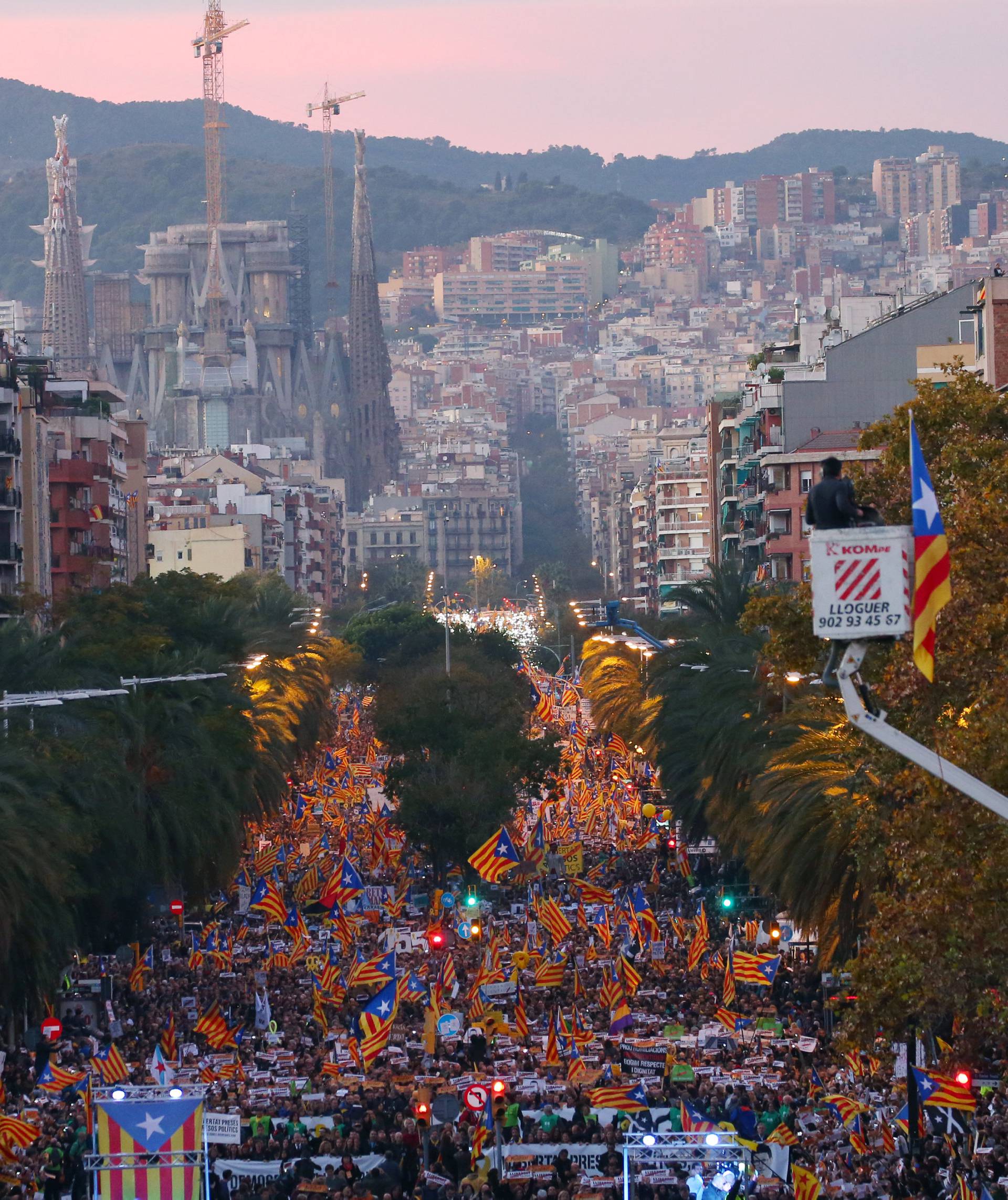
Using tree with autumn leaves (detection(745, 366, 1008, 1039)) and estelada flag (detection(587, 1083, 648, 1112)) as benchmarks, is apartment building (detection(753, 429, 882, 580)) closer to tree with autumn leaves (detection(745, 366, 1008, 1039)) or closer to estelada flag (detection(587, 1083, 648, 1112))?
estelada flag (detection(587, 1083, 648, 1112))

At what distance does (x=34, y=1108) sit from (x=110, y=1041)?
5846 mm

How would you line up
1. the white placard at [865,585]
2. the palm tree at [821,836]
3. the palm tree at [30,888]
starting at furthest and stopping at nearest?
the palm tree at [30,888], the palm tree at [821,836], the white placard at [865,585]

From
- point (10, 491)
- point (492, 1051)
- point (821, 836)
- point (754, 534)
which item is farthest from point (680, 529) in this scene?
point (492, 1051)

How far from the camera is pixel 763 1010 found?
39.1 metres

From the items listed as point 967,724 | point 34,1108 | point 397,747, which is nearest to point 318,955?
point 34,1108

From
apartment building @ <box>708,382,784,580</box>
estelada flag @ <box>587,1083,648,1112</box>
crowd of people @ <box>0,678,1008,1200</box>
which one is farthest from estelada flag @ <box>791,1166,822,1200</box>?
apartment building @ <box>708,382,784,580</box>

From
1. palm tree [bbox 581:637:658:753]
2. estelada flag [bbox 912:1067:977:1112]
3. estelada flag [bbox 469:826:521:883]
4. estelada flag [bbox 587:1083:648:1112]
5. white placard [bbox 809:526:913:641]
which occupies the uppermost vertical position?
white placard [bbox 809:526:913:641]

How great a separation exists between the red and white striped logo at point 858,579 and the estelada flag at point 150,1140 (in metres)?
14.2

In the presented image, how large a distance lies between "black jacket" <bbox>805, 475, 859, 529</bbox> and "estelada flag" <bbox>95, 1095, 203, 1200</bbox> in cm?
1360

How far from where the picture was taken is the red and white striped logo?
12062mm

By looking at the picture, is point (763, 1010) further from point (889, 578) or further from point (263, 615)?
point (263, 615)

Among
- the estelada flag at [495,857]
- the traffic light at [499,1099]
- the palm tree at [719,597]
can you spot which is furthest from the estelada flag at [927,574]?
the palm tree at [719,597]

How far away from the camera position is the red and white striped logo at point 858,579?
12.1 m

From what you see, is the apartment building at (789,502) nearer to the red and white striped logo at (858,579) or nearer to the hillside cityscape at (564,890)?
the hillside cityscape at (564,890)
